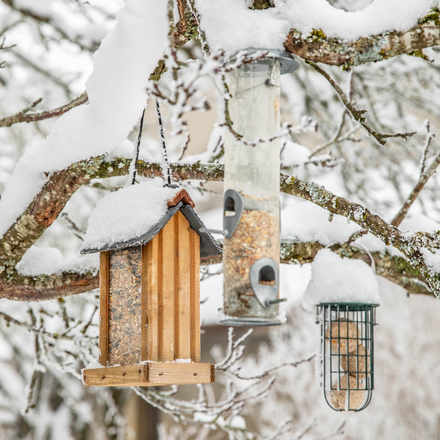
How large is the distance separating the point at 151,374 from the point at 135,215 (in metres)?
0.66

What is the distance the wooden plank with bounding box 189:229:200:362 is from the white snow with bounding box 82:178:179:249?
285 mm

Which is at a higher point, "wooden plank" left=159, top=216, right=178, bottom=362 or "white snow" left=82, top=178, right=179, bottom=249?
"white snow" left=82, top=178, right=179, bottom=249

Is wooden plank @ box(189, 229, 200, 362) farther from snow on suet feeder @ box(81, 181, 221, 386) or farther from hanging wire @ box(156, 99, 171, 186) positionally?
hanging wire @ box(156, 99, 171, 186)

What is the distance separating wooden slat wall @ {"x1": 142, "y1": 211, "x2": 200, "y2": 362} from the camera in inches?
97.6

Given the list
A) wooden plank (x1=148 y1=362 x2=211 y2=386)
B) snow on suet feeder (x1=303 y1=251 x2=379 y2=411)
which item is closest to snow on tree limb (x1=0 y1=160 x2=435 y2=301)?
snow on suet feeder (x1=303 y1=251 x2=379 y2=411)

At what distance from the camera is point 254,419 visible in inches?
429

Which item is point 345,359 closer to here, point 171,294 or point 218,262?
point 218,262

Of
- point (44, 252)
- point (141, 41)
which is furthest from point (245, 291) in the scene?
point (44, 252)

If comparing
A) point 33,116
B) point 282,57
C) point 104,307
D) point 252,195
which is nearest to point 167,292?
point 104,307

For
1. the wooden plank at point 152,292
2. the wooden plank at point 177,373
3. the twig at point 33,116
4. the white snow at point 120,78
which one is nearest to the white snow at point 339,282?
the wooden plank at point 177,373

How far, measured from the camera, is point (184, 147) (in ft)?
11.2

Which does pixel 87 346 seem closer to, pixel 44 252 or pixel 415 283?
pixel 44 252

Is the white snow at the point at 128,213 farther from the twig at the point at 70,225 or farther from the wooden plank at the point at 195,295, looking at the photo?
the twig at the point at 70,225

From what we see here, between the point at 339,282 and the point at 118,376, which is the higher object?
the point at 339,282
